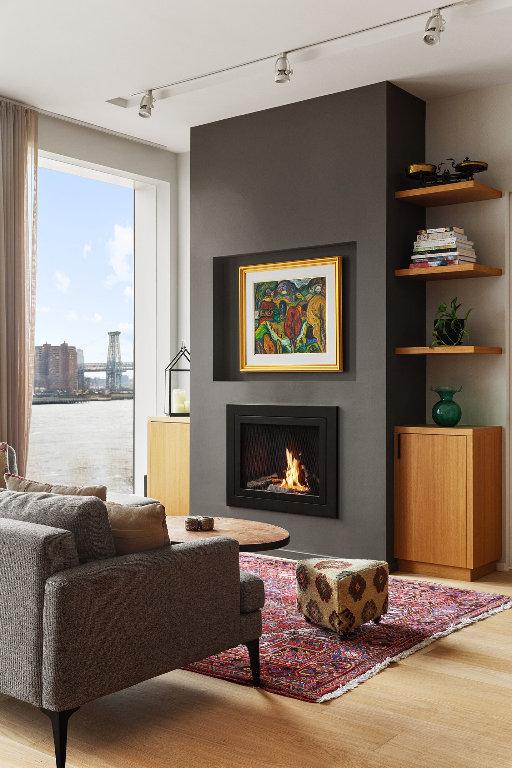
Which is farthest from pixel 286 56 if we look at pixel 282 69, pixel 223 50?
pixel 223 50

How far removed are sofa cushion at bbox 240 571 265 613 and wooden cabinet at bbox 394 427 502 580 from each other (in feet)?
6.58

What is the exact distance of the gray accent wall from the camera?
5258 mm

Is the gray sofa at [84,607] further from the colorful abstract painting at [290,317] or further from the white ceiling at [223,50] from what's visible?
the colorful abstract painting at [290,317]

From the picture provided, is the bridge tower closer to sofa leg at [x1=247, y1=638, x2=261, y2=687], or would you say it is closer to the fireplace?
the fireplace

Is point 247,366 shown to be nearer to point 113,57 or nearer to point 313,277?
point 313,277

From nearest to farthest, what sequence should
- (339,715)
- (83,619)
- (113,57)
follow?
(83,619) < (339,715) < (113,57)

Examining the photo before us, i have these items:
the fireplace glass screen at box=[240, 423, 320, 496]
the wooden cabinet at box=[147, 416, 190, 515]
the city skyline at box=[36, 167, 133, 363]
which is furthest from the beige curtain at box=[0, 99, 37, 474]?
the fireplace glass screen at box=[240, 423, 320, 496]

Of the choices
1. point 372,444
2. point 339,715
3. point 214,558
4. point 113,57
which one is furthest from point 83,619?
point 113,57

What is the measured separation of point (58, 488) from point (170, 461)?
11.1 ft

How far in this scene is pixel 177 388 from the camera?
23.2ft

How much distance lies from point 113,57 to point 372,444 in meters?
2.67

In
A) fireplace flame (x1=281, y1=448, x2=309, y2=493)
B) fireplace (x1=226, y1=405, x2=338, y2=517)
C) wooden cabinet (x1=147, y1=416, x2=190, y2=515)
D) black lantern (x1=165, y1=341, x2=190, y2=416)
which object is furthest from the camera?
black lantern (x1=165, y1=341, x2=190, y2=416)

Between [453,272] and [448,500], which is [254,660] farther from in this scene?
[453,272]

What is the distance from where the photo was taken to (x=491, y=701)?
3201mm
